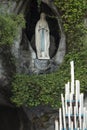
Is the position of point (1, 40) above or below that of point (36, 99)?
above

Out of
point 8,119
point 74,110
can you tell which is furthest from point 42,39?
point 74,110

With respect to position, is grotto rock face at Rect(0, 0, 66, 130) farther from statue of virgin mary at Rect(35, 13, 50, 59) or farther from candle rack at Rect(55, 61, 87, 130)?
candle rack at Rect(55, 61, 87, 130)

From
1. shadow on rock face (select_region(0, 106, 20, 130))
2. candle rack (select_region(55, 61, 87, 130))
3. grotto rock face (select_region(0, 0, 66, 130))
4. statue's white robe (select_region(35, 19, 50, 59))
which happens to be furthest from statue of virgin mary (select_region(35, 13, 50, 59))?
candle rack (select_region(55, 61, 87, 130))

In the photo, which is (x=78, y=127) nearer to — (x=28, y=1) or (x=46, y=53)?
(x=46, y=53)

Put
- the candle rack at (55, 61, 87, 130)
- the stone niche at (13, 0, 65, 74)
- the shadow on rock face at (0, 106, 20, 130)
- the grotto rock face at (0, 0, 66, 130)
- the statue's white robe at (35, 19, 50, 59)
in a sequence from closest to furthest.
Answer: the candle rack at (55, 61, 87, 130) → the grotto rock face at (0, 0, 66, 130) → the stone niche at (13, 0, 65, 74) → the statue's white robe at (35, 19, 50, 59) → the shadow on rock face at (0, 106, 20, 130)

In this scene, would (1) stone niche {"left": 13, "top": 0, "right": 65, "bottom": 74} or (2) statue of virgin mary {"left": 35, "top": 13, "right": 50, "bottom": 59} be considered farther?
(2) statue of virgin mary {"left": 35, "top": 13, "right": 50, "bottom": 59}

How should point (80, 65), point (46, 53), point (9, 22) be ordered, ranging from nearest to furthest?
point (9, 22) < point (80, 65) < point (46, 53)

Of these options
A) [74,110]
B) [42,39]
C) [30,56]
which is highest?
[42,39]

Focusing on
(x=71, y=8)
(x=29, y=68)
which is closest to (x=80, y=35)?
(x=71, y=8)

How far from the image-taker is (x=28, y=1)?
10.9 m

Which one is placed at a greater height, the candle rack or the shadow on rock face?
the candle rack

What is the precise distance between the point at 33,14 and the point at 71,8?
1.51m

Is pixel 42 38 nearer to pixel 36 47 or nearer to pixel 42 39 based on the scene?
pixel 42 39

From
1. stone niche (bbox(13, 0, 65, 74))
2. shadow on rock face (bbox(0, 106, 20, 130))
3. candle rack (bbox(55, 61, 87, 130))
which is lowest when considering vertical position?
shadow on rock face (bbox(0, 106, 20, 130))
